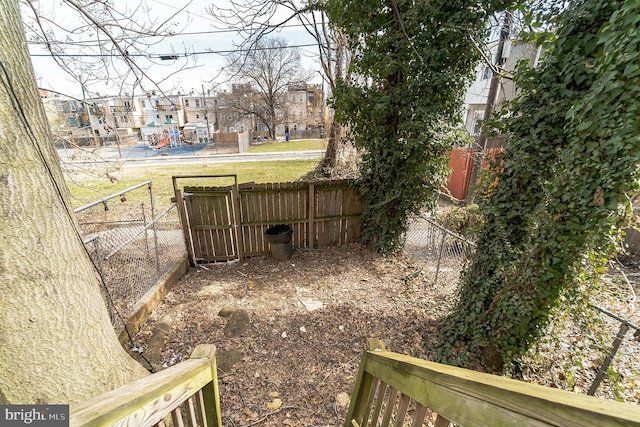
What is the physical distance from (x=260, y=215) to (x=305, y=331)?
8.65 ft

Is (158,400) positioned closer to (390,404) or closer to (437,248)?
(390,404)

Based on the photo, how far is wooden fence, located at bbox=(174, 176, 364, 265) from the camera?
5.14m

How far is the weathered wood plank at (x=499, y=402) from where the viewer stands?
53cm

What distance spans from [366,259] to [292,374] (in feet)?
9.57

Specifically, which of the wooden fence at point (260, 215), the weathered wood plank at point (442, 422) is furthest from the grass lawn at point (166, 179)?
the weathered wood plank at point (442, 422)

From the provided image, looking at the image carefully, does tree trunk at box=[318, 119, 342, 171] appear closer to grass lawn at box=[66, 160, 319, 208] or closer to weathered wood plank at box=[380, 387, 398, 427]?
grass lawn at box=[66, 160, 319, 208]

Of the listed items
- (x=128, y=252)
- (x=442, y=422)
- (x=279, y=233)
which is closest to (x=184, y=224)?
(x=128, y=252)

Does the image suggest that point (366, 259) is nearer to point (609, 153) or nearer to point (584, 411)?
point (609, 153)

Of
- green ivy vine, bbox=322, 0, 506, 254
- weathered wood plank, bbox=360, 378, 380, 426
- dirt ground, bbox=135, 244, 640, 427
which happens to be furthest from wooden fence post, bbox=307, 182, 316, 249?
weathered wood plank, bbox=360, 378, 380, 426

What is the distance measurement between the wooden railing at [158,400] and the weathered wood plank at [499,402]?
93cm

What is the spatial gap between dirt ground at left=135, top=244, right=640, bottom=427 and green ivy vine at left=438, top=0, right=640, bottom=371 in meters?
0.56

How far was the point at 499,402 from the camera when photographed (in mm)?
703

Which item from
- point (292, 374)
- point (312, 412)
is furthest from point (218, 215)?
point (312, 412)

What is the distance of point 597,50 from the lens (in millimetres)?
1884
